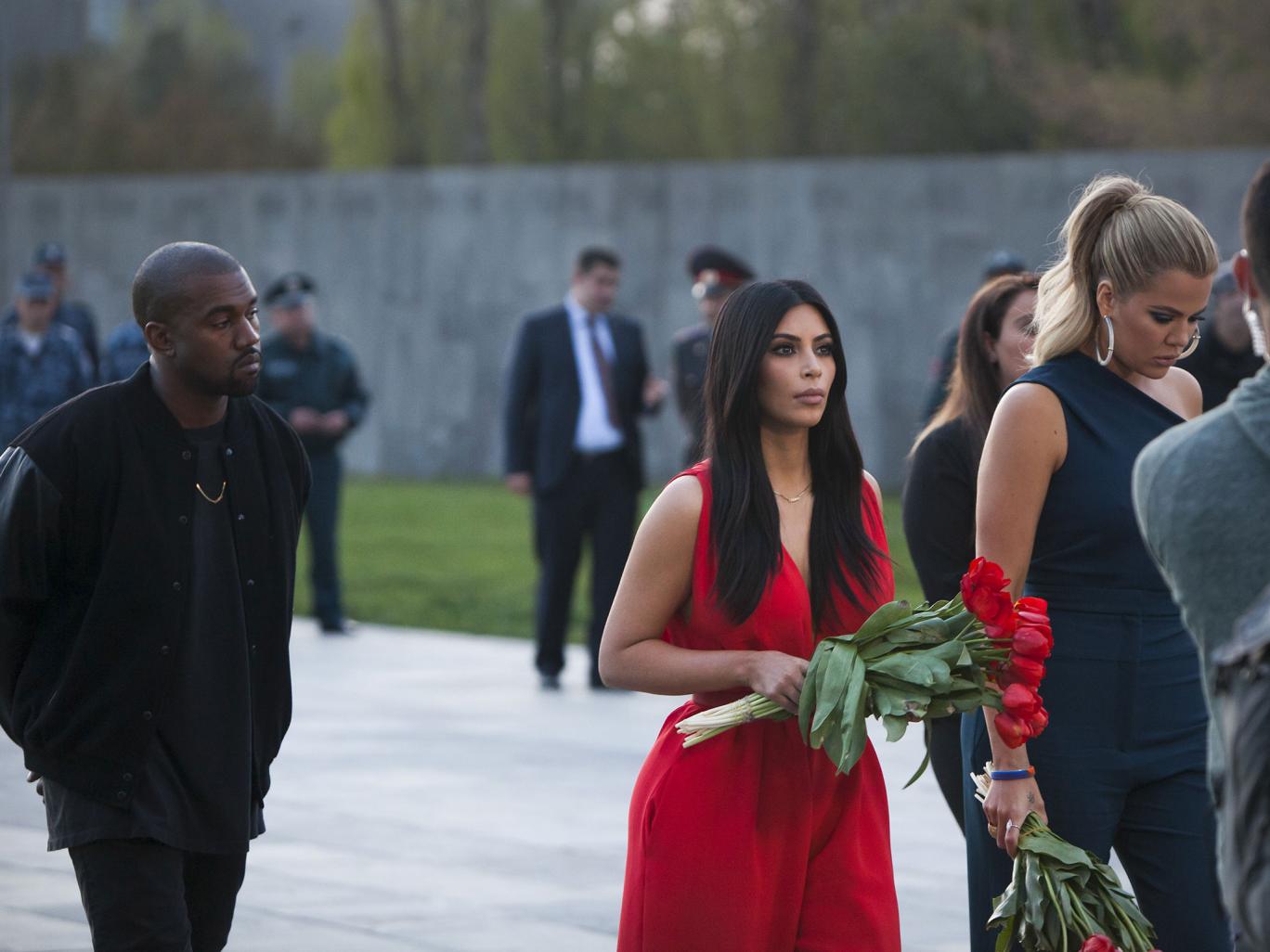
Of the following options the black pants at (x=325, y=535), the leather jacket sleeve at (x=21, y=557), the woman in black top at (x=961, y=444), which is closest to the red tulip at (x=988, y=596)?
the woman in black top at (x=961, y=444)

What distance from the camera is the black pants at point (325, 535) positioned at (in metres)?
13.6

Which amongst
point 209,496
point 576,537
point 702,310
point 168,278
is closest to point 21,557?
point 209,496

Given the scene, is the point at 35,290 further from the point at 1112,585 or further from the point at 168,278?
the point at 1112,585

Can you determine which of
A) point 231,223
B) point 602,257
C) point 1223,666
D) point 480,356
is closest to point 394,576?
point 602,257

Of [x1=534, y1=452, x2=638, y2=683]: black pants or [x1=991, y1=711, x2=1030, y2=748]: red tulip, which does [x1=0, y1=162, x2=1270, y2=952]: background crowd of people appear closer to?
[x1=991, y1=711, x2=1030, y2=748]: red tulip

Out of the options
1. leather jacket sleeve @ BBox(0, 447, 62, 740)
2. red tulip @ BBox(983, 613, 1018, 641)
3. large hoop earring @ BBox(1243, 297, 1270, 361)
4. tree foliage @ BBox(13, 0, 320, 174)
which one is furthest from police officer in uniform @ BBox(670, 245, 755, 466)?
tree foliage @ BBox(13, 0, 320, 174)

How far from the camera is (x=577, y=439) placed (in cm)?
1162

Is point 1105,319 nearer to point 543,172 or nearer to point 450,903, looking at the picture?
point 450,903

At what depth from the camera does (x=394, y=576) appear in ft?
57.7

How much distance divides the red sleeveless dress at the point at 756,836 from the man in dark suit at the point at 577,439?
737 cm

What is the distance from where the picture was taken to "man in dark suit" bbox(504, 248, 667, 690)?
11.5 m

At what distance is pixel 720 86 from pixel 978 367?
96.7 feet

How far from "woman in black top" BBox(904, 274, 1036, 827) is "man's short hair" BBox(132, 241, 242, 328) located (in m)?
1.88

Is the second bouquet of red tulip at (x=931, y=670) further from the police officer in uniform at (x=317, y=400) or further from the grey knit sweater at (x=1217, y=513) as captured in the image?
the police officer in uniform at (x=317, y=400)
